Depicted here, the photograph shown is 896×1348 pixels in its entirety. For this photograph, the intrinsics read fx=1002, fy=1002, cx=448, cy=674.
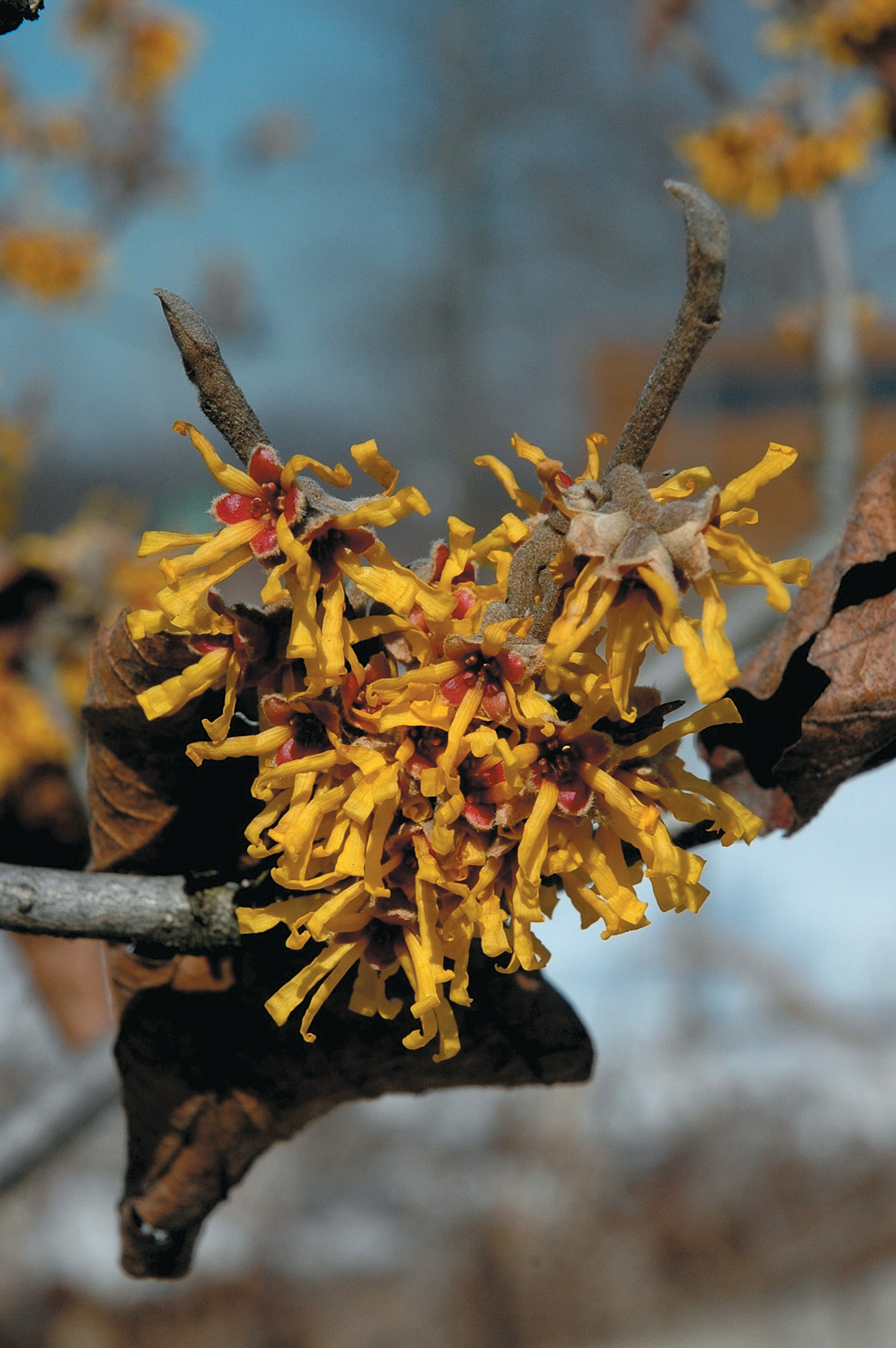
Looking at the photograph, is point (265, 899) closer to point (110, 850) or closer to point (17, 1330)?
point (110, 850)

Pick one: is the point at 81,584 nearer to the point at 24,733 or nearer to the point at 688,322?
the point at 24,733

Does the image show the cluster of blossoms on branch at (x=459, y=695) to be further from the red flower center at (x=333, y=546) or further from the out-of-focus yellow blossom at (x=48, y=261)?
the out-of-focus yellow blossom at (x=48, y=261)

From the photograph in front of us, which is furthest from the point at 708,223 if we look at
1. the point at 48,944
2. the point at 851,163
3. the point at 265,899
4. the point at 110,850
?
the point at 851,163

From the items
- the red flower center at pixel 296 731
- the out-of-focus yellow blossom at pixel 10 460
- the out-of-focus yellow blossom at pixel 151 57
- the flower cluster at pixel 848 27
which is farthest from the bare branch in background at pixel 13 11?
the out-of-focus yellow blossom at pixel 151 57

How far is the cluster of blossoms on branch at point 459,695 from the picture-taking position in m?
0.54

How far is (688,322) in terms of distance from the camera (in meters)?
0.54

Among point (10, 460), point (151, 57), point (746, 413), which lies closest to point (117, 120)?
point (151, 57)

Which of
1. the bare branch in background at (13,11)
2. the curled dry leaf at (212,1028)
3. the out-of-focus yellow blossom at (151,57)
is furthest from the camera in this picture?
the out-of-focus yellow blossom at (151,57)

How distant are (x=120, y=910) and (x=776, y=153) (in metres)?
3.44

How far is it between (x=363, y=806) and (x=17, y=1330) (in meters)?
4.81

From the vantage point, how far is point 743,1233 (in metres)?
4.61

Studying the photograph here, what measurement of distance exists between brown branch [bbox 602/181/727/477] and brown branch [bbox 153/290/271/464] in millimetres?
221

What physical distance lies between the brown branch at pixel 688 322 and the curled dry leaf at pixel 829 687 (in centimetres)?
25

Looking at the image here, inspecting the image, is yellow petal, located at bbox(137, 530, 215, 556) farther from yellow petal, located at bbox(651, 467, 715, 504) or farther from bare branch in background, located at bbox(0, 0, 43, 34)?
bare branch in background, located at bbox(0, 0, 43, 34)
